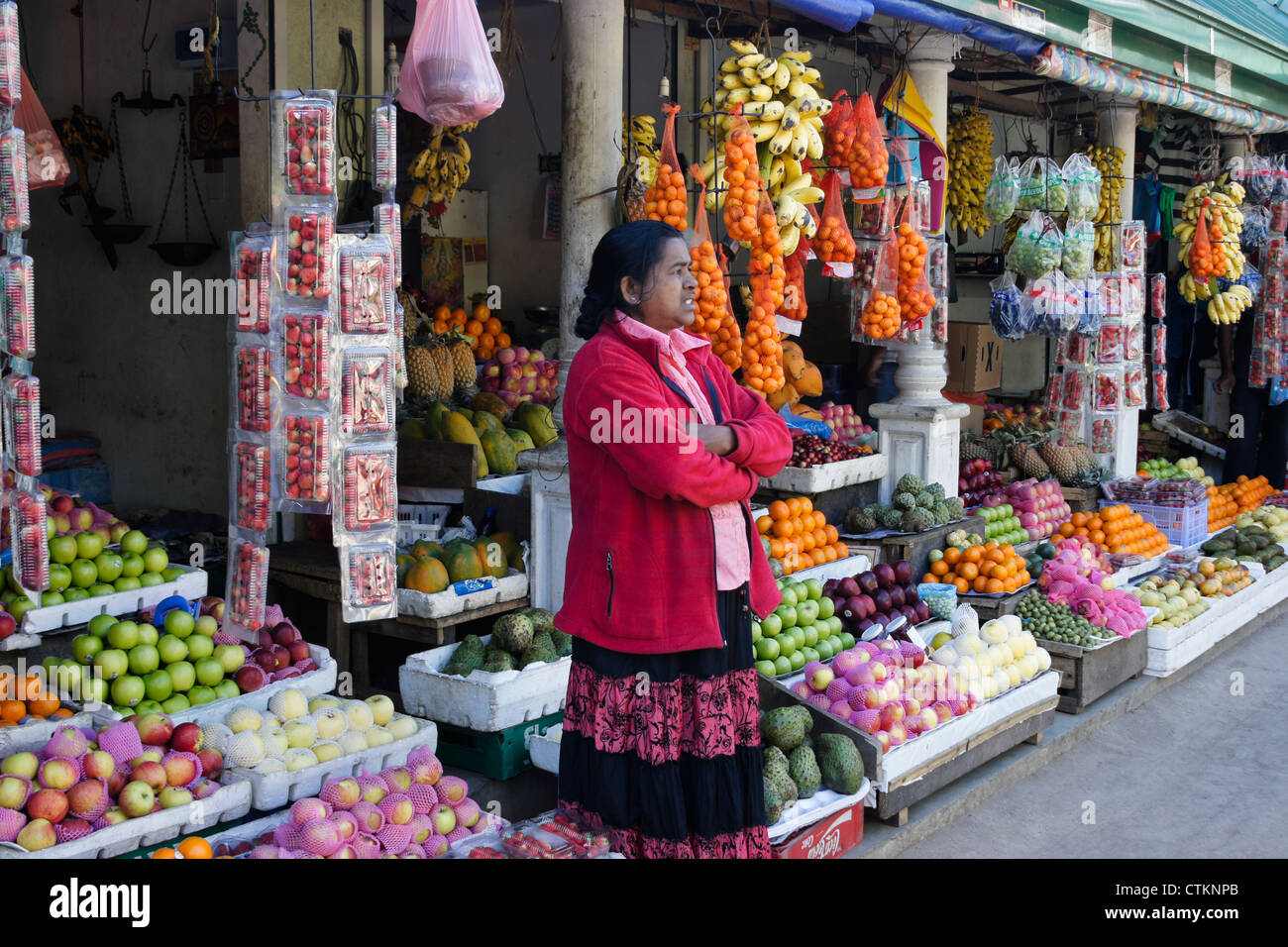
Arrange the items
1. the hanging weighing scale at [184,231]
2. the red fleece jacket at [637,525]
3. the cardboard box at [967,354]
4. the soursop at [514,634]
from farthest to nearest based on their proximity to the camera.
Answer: the cardboard box at [967,354], the hanging weighing scale at [184,231], the soursop at [514,634], the red fleece jacket at [637,525]

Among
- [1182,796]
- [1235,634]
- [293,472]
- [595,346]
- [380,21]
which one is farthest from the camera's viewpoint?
[1235,634]

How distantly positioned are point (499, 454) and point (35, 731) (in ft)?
8.47

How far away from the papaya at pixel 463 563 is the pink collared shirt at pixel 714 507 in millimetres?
1916

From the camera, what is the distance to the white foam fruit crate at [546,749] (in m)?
4.05

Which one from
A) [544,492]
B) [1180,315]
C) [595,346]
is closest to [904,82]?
[544,492]

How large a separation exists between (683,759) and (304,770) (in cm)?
109

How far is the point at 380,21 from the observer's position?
5676 mm

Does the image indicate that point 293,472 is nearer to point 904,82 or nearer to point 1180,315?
point 904,82

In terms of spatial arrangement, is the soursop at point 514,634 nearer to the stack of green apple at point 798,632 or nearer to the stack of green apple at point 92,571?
the stack of green apple at point 798,632

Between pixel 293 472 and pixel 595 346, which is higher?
pixel 595 346

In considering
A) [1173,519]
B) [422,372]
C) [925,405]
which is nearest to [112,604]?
[422,372]

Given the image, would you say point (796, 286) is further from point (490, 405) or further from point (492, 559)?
point (490, 405)

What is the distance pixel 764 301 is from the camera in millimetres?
4824

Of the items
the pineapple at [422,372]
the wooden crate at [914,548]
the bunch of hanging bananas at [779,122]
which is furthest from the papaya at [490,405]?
the wooden crate at [914,548]
